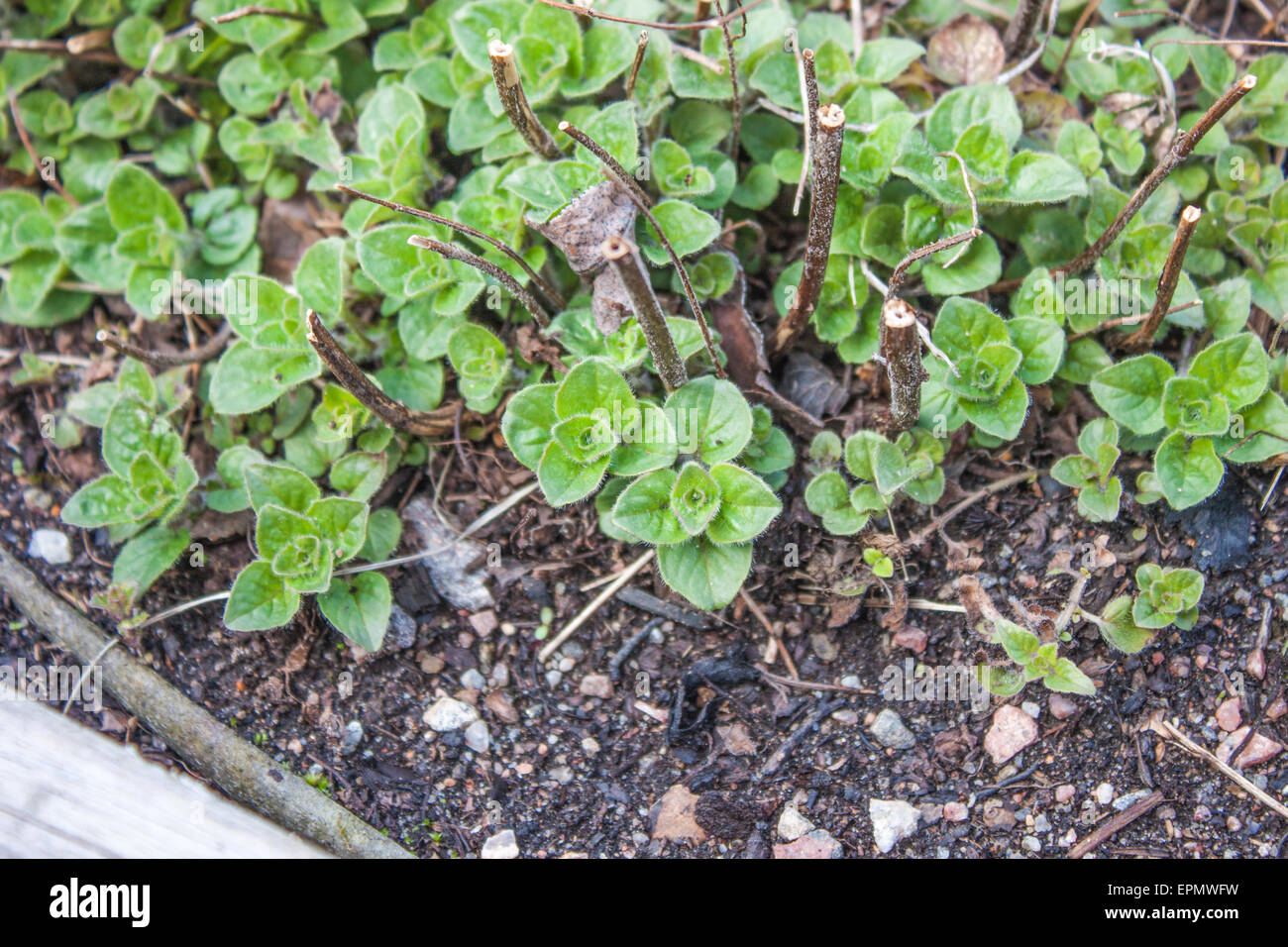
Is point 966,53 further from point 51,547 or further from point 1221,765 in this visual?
point 51,547

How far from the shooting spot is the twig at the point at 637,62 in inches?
98.3

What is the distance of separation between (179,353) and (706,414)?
182 centimetres

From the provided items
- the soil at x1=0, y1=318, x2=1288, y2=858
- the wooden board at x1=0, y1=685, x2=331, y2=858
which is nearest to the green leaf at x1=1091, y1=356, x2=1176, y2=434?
the soil at x1=0, y1=318, x2=1288, y2=858

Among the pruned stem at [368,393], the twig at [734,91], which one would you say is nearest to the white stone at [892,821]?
the pruned stem at [368,393]

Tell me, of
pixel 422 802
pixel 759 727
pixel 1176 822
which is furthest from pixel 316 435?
pixel 1176 822

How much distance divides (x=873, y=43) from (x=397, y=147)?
4.71 feet

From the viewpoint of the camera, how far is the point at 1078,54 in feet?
9.78

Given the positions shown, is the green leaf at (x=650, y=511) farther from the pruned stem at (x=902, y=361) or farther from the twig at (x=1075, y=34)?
the twig at (x=1075, y=34)

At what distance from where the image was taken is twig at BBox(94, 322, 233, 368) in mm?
2885

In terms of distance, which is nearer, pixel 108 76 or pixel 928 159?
pixel 928 159

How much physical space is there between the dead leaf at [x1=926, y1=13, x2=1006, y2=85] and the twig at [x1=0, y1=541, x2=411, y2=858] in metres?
2.74

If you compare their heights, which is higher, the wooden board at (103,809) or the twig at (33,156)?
the twig at (33,156)

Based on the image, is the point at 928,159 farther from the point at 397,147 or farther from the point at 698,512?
the point at 397,147

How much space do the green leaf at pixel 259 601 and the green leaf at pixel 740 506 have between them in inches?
45.3
